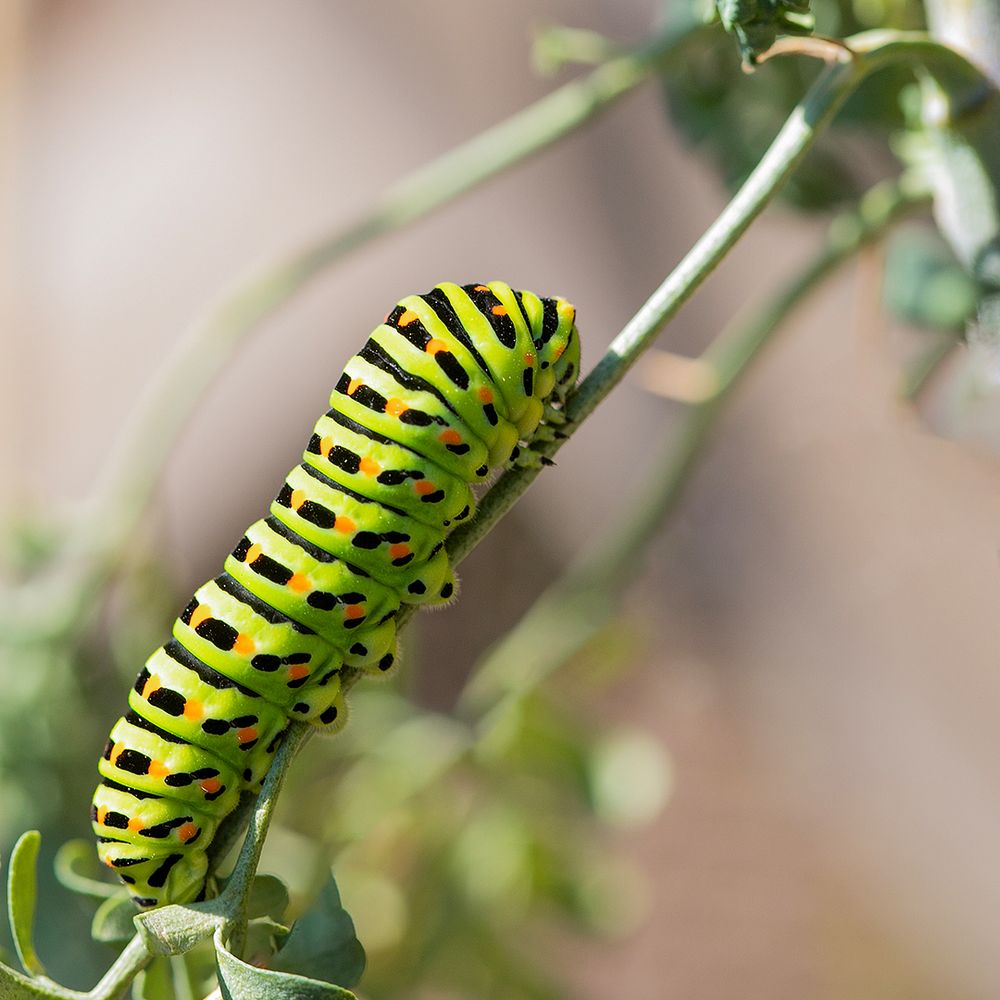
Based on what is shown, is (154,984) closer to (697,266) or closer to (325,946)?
(325,946)

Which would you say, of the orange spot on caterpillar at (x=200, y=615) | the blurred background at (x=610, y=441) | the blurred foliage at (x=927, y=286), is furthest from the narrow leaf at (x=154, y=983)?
the blurred background at (x=610, y=441)

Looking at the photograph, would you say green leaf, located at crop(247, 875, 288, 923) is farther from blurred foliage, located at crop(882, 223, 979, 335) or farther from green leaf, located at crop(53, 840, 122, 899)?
blurred foliage, located at crop(882, 223, 979, 335)

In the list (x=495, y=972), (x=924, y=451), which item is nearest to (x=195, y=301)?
(x=924, y=451)

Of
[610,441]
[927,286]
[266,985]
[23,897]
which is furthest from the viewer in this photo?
[610,441]

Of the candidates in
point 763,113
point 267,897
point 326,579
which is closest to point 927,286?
point 763,113

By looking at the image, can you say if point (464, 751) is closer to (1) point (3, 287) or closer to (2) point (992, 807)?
(2) point (992, 807)
